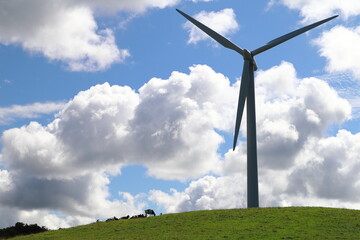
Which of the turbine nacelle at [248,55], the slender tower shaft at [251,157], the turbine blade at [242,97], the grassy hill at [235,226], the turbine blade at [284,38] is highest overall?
the turbine blade at [284,38]

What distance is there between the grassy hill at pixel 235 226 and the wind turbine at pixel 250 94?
15.9 ft

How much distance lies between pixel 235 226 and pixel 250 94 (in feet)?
76.5

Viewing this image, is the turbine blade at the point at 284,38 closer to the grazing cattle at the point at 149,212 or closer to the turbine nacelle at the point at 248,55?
the turbine nacelle at the point at 248,55

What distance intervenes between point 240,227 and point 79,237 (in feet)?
60.2

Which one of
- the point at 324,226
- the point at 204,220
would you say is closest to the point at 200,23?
the point at 204,220

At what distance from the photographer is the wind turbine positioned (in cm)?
6325

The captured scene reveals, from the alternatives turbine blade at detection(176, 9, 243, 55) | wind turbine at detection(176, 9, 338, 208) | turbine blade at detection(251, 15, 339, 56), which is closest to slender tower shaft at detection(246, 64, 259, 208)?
wind turbine at detection(176, 9, 338, 208)

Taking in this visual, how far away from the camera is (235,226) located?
167ft

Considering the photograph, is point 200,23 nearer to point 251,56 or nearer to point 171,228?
point 251,56

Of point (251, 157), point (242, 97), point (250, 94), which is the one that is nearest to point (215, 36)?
point (250, 94)

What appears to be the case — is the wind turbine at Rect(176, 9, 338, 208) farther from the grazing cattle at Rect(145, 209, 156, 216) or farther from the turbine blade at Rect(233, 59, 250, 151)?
the grazing cattle at Rect(145, 209, 156, 216)

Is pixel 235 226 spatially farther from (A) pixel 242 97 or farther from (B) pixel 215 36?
(B) pixel 215 36

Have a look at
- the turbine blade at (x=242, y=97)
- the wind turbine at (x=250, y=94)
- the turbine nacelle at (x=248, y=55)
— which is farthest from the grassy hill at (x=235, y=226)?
the turbine nacelle at (x=248, y=55)

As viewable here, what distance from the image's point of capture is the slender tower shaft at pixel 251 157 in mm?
62875
